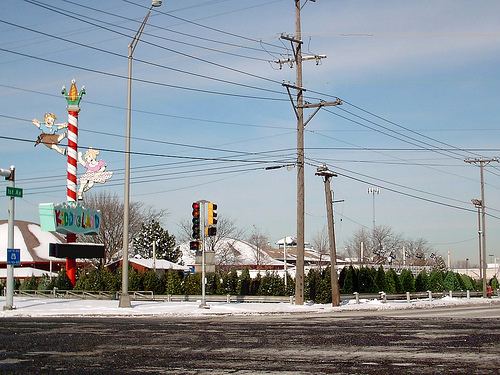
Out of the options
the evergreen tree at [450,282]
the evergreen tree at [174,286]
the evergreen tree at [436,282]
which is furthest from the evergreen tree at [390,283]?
the evergreen tree at [174,286]

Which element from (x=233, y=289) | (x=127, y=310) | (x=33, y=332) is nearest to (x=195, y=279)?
(x=233, y=289)

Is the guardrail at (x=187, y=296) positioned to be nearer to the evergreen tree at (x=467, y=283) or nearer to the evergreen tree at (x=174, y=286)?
the evergreen tree at (x=174, y=286)

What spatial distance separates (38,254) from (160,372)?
84.0m

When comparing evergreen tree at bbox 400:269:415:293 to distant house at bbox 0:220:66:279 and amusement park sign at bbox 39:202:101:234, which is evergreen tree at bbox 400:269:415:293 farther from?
distant house at bbox 0:220:66:279

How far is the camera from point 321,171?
136 ft

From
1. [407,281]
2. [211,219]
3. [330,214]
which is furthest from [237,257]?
[211,219]

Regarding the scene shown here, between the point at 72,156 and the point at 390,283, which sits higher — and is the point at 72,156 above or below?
above

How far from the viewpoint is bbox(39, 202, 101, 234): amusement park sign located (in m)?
50.9

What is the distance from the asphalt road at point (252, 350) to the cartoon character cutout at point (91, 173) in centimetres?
3651

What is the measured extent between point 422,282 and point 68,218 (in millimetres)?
32039

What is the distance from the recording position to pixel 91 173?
190 ft

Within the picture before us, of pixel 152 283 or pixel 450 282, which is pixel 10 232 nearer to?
pixel 152 283

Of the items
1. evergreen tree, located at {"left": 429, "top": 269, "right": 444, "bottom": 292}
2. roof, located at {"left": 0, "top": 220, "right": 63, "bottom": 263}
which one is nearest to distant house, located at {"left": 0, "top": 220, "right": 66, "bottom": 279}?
roof, located at {"left": 0, "top": 220, "right": 63, "bottom": 263}

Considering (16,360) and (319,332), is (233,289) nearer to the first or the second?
(319,332)
